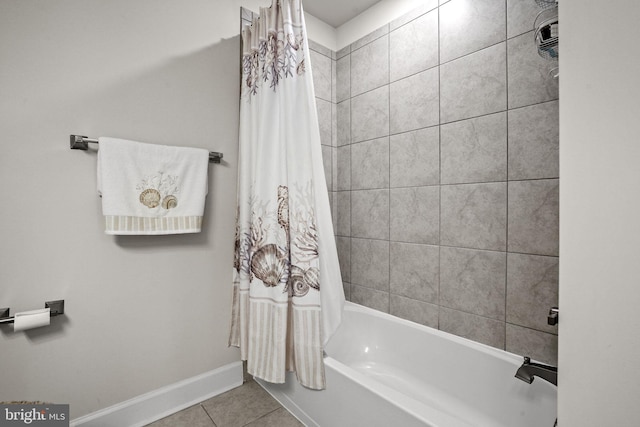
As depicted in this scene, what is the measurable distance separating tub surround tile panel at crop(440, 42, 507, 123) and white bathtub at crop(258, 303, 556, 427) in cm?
121

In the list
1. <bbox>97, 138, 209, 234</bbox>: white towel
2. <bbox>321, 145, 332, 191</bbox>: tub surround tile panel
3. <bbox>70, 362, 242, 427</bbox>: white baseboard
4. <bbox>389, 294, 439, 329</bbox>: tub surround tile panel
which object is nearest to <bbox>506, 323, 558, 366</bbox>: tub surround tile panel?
<bbox>389, 294, 439, 329</bbox>: tub surround tile panel

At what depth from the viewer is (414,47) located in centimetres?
172

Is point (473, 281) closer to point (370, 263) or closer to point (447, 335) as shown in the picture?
point (447, 335)

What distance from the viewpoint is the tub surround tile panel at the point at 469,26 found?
139cm

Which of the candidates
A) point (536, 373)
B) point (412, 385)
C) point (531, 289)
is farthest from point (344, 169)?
point (536, 373)

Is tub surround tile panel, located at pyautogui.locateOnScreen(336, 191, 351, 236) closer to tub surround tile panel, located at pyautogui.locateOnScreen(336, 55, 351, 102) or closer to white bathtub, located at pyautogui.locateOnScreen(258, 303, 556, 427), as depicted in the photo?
white bathtub, located at pyautogui.locateOnScreen(258, 303, 556, 427)

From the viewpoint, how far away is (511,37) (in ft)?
4.41

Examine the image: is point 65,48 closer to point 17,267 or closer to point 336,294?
point 17,267

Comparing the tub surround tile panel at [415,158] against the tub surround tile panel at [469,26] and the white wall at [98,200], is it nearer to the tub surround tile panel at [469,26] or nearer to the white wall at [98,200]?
the tub surround tile panel at [469,26]

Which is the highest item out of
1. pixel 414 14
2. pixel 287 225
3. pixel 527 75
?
pixel 414 14

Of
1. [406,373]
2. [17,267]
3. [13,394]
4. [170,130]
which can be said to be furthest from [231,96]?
[406,373]

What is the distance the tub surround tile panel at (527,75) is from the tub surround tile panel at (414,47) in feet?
1.32

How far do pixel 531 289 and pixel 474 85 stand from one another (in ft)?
3.40

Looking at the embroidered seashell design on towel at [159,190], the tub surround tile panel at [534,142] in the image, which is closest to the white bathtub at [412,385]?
the tub surround tile panel at [534,142]
